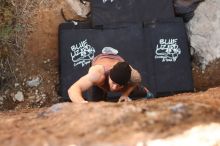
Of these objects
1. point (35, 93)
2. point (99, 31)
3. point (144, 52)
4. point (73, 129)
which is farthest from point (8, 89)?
point (73, 129)

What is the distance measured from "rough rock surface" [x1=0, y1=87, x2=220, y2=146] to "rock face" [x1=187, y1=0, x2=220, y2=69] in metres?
3.45

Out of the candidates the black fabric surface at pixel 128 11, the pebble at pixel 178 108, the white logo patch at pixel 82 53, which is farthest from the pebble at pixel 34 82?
the pebble at pixel 178 108

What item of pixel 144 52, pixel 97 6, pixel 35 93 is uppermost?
pixel 97 6

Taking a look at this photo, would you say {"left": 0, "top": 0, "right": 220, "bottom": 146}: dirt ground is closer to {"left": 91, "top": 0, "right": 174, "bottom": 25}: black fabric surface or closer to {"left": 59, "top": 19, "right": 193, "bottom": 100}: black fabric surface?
{"left": 59, "top": 19, "right": 193, "bottom": 100}: black fabric surface

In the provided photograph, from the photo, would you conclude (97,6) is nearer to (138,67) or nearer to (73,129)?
(138,67)

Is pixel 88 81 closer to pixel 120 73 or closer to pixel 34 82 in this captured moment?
pixel 120 73

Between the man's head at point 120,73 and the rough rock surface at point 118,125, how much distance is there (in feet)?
3.60

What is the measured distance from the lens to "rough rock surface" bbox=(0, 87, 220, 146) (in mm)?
2252

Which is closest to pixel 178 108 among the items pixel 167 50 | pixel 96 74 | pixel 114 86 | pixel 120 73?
pixel 120 73

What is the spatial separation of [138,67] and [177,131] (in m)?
3.24

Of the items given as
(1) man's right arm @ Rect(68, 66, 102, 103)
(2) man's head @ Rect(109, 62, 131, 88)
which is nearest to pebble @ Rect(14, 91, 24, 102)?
(1) man's right arm @ Rect(68, 66, 102, 103)

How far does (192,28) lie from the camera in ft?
19.5

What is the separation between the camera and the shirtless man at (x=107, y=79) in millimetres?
3621

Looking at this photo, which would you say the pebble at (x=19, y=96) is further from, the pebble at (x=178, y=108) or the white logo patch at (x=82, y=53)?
the pebble at (x=178, y=108)
